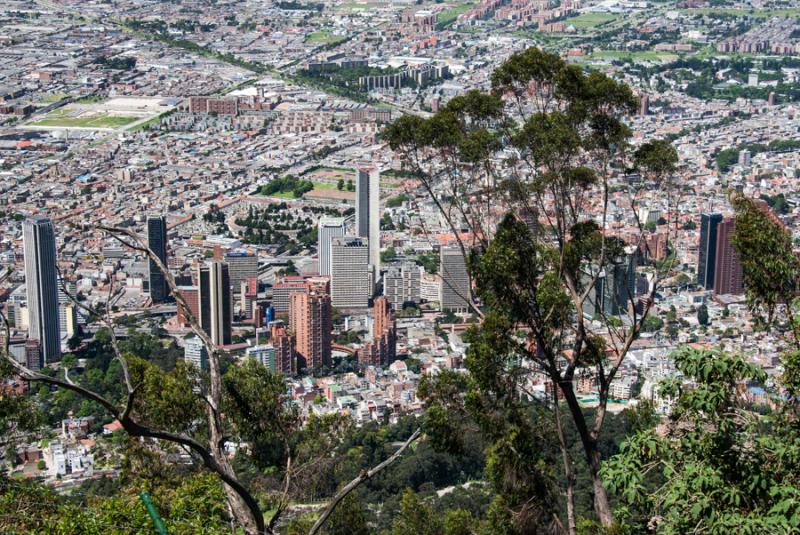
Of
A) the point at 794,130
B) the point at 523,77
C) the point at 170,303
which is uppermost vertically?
the point at 523,77

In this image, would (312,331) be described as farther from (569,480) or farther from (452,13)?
(452,13)

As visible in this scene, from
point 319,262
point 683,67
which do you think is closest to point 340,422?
point 319,262

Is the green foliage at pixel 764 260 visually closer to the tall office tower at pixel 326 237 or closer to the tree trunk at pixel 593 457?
the tree trunk at pixel 593 457

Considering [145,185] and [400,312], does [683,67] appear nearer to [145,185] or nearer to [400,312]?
[145,185]

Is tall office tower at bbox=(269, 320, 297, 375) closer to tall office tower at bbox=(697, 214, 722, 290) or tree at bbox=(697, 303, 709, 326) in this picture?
tree at bbox=(697, 303, 709, 326)

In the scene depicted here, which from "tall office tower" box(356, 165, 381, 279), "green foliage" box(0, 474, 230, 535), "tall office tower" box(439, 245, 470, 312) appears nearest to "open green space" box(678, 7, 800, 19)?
"tall office tower" box(356, 165, 381, 279)

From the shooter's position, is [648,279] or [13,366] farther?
[648,279]
